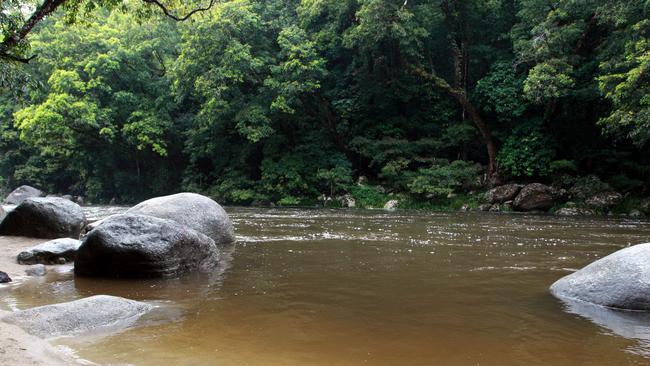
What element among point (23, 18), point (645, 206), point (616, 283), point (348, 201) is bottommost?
point (616, 283)

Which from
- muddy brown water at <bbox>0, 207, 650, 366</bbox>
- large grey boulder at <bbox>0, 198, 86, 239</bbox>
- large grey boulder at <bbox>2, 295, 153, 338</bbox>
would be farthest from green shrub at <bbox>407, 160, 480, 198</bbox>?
large grey boulder at <bbox>2, 295, 153, 338</bbox>

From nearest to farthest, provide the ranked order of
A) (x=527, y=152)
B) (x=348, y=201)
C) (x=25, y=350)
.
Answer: (x=25, y=350) < (x=527, y=152) < (x=348, y=201)

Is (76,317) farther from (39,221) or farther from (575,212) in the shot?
(575,212)

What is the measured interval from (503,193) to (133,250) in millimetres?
16344

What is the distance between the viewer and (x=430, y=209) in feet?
65.4

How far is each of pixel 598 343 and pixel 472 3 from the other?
72.0 ft

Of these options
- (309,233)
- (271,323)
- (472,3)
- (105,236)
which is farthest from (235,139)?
(271,323)

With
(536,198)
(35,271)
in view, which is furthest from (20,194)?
(536,198)

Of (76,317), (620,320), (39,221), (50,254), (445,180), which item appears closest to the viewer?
(76,317)

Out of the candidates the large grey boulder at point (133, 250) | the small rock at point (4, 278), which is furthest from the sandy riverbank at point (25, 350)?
the large grey boulder at point (133, 250)

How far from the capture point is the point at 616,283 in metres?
5.06

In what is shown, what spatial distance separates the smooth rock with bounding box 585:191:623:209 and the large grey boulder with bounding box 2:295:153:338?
17450mm

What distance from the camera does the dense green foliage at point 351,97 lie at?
19078 mm

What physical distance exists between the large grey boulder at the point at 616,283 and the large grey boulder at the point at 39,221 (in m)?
9.38
